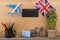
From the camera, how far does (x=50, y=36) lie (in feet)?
17.2

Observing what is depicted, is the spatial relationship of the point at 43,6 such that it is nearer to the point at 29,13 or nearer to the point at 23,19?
the point at 29,13

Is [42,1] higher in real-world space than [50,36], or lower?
higher

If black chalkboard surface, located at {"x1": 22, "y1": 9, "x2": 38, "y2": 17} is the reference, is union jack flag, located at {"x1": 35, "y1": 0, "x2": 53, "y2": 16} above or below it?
above

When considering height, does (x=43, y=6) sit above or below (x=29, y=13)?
above

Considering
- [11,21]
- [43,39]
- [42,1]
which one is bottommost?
[43,39]

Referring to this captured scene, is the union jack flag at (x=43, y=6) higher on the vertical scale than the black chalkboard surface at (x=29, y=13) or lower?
higher

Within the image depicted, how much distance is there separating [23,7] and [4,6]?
38 centimetres

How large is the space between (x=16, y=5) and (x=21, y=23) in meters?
0.37

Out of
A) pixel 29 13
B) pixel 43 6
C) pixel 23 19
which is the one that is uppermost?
pixel 43 6

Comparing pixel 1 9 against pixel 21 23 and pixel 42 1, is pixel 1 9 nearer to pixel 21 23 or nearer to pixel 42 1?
pixel 21 23

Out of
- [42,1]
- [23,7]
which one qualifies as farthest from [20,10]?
[42,1]

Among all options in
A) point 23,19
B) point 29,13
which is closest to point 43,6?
point 29,13

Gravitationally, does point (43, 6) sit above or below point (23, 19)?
above

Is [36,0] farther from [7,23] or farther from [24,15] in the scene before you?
[7,23]
